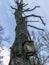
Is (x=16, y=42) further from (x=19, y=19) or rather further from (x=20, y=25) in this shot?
(x=19, y=19)

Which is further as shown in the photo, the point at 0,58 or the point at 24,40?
the point at 0,58

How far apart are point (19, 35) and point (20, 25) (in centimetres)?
79

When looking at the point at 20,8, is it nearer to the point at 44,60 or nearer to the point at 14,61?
the point at 14,61

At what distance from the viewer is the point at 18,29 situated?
996 centimetres

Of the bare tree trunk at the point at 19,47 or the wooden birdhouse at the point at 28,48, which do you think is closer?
the bare tree trunk at the point at 19,47

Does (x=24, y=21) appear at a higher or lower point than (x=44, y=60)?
higher

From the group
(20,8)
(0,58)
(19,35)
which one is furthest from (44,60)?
(19,35)

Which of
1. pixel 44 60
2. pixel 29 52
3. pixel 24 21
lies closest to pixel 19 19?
pixel 24 21

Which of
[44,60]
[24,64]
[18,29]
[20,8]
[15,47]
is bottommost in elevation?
[44,60]

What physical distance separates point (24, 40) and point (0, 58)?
23721 mm

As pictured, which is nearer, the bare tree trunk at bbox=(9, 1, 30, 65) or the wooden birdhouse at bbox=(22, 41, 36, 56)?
the bare tree trunk at bbox=(9, 1, 30, 65)

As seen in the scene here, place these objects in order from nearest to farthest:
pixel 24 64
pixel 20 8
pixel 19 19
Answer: pixel 24 64 < pixel 19 19 < pixel 20 8

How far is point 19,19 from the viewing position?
10.8 m

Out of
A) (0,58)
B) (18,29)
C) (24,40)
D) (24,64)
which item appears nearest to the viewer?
(24,64)
